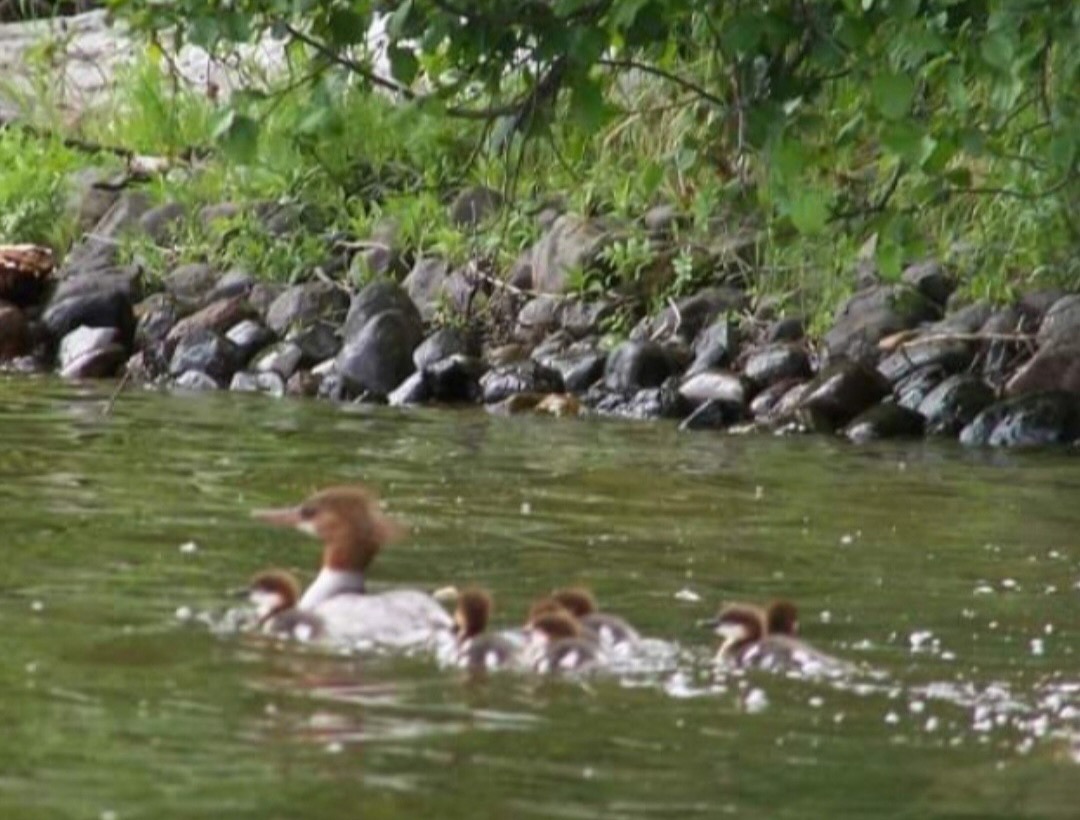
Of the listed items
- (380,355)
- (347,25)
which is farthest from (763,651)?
(380,355)

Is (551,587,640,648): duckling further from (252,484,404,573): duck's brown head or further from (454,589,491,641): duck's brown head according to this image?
(252,484,404,573): duck's brown head

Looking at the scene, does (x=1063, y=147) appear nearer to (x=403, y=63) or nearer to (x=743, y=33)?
(x=743, y=33)

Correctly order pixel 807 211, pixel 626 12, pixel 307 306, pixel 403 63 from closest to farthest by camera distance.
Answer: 1. pixel 626 12
2. pixel 403 63
3. pixel 807 211
4. pixel 307 306

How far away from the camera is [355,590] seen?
9.55m

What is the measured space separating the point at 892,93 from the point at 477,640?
265 cm

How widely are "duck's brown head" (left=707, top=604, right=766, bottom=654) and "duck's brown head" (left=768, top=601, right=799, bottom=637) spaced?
0.29ft

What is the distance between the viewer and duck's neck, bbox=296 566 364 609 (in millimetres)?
9484

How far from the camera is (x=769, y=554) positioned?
11.5 meters

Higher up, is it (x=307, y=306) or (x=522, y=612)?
(x=307, y=306)

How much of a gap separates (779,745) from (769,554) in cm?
396

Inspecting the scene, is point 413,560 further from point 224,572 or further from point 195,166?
point 195,166

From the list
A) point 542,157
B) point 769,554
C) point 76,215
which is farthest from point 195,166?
point 769,554

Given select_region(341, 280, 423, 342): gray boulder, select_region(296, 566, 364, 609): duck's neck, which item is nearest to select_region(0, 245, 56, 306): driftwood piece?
select_region(341, 280, 423, 342): gray boulder

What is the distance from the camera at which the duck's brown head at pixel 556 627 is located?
8531mm
